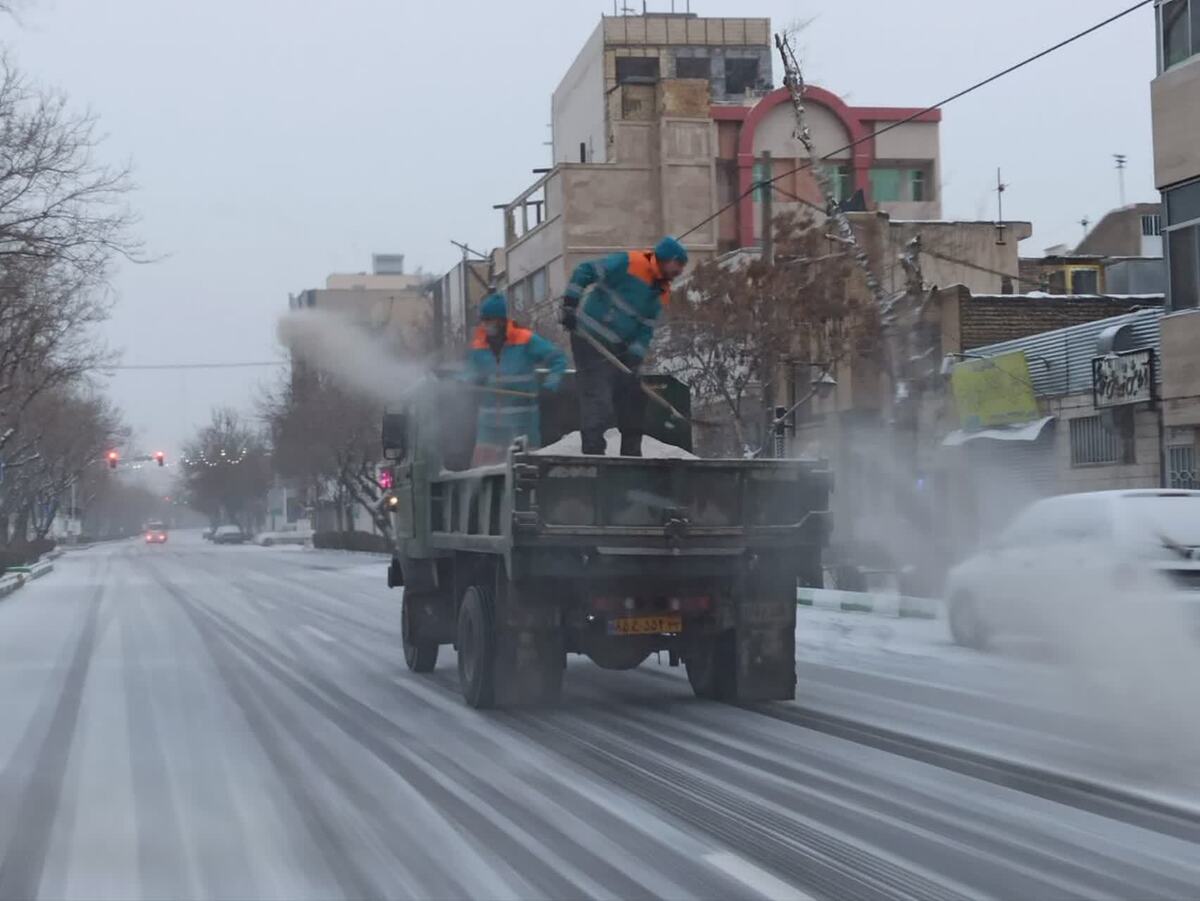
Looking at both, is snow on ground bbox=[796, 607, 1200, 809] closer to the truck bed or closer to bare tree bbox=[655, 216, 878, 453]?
the truck bed

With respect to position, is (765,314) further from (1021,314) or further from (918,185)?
(918,185)

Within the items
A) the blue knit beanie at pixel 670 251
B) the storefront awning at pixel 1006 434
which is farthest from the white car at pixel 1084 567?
the storefront awning at pixel 1006 434

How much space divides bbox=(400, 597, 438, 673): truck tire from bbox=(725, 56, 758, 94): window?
209ft

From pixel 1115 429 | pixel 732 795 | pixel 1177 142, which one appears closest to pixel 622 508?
pixel 732 795

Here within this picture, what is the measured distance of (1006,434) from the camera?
3012 cm

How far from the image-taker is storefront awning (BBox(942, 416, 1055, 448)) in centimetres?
2923

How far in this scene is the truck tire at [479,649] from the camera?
11656 millimetres

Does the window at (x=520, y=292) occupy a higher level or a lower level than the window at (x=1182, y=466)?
higher

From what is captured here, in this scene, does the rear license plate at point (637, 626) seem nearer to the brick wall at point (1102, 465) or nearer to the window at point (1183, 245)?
the window at point (1183, 245)

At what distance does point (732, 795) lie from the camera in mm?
8281

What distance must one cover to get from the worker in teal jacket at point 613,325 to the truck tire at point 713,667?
1.58 m

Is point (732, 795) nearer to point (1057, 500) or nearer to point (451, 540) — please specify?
point (451, 540)

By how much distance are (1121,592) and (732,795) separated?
415 centimetres

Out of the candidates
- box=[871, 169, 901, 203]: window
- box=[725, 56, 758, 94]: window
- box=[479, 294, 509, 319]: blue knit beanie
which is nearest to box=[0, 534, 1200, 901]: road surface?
box=[479, 294, 509, 319]: blue knit beanie
